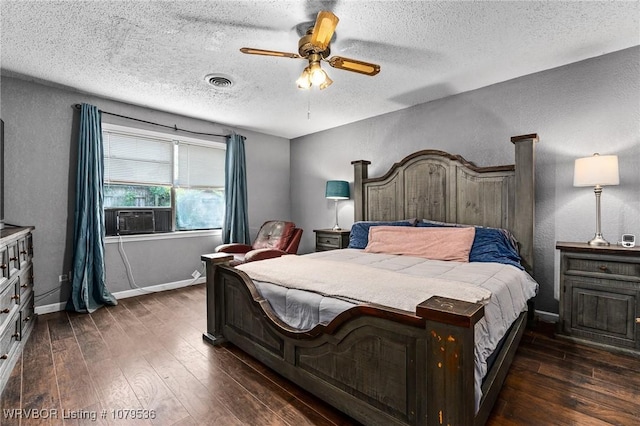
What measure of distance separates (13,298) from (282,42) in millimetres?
2865

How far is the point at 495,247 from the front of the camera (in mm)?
2705

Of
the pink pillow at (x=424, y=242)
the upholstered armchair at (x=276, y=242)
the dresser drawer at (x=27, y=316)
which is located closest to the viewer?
the dresser drawer at (x=27, y=316)

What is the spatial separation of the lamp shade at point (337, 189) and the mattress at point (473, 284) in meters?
1.86

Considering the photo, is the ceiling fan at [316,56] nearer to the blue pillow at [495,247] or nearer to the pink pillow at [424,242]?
the pink pillow at [424,242]

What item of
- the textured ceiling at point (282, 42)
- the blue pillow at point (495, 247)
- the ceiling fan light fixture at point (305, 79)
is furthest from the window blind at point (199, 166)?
the blue pillow at point (495, 247)

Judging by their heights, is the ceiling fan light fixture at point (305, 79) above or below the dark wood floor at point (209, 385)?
above

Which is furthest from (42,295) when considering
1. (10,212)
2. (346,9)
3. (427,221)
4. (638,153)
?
(638,153)

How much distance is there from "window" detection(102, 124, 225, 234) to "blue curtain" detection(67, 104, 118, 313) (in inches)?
9.1

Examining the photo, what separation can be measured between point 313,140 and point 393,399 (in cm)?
445

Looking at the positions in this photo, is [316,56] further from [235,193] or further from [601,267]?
[235,193]

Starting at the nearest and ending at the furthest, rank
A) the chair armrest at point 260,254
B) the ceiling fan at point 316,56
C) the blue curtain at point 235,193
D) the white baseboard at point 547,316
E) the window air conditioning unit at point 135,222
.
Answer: the ceiling fan at point 316,56 < the white baseboard at point 547,316 < the chair armrest at point 260,254 < the window air conditioning unit at point 135,222 < the blue curtain at point 235,193

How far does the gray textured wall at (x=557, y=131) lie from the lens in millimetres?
2568

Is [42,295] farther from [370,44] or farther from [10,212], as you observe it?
[370,44]

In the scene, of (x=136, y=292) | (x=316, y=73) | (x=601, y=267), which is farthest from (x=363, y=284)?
(x=136, y=292)
